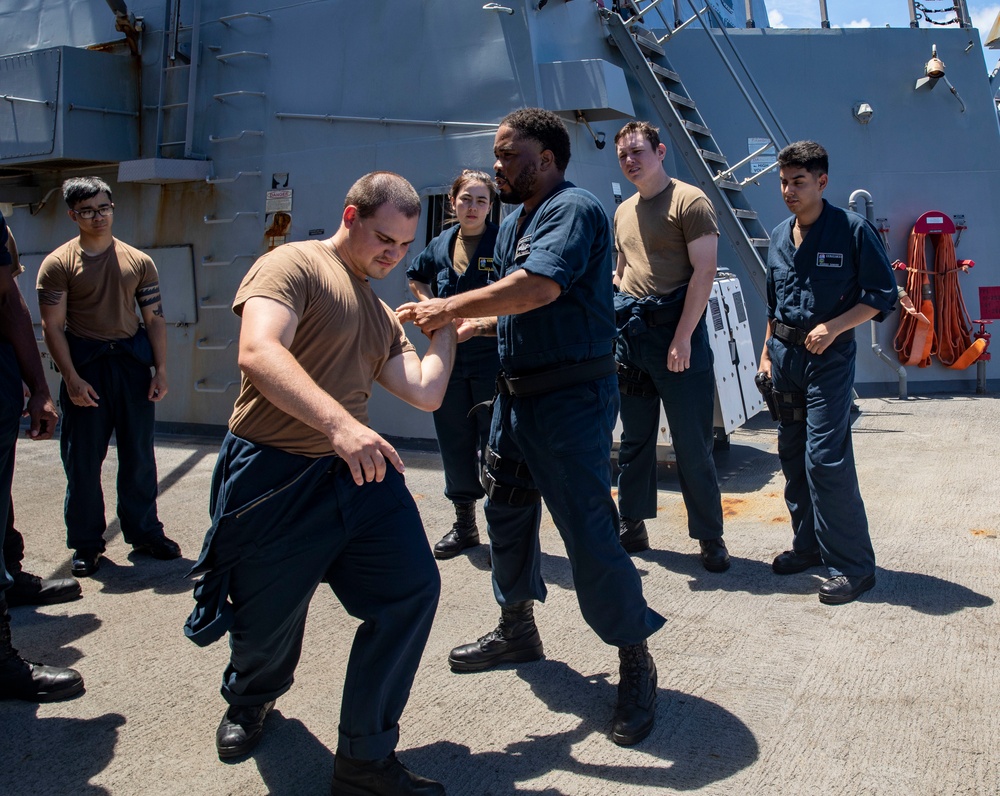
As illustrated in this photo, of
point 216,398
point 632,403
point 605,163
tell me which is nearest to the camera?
point 632,403

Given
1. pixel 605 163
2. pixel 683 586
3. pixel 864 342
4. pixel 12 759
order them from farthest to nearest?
pixel 864 342
pixel 605 163
pixel 683 586
pixel 12 759

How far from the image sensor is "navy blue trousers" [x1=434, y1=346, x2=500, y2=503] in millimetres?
4422

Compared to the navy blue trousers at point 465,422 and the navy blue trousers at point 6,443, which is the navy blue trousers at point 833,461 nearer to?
the navy blue trousers at point 465,422

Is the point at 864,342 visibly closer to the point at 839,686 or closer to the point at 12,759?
the point at 839,686

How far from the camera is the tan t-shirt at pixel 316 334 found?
90.7 inches

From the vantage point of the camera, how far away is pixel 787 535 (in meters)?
4.62

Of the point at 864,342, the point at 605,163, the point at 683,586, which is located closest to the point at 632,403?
the point at 683,586

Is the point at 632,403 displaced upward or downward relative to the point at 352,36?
downward

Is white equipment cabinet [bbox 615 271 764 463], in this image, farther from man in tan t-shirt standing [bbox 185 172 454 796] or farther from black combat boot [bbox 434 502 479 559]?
man in tan t-shirt standing [bbox 185 172 454 796]

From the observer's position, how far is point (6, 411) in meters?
3.10

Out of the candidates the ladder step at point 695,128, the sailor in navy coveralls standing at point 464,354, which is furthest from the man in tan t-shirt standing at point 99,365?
the ladder step at point 695,128

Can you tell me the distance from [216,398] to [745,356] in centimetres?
455

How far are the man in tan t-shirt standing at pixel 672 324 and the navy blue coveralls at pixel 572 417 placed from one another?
4.02 feet

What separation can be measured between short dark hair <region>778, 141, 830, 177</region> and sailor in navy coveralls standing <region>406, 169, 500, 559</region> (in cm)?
140
